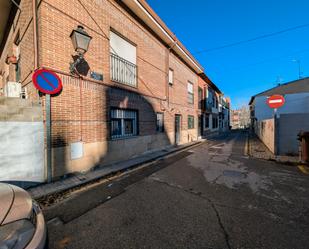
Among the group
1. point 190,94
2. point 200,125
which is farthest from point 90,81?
point 200,125

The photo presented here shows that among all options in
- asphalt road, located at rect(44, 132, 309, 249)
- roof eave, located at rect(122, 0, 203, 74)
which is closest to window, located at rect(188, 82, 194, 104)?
roof eave, located at rect(122, 0, 203, 74)

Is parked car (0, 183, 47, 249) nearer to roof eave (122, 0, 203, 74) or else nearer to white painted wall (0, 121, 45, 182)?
white painted wall (0, 121, 45, 182)

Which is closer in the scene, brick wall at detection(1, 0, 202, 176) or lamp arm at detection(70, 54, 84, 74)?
brick wall at detection(1, 0, 202, 176)

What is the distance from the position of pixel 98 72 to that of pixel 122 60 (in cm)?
170

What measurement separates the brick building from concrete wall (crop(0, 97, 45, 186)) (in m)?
0.32

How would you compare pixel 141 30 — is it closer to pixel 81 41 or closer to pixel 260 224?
pixel 81 41

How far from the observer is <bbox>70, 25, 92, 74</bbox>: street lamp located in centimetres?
458

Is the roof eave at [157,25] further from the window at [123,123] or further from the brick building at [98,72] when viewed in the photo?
the window at [123,123]

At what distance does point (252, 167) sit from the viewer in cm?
591

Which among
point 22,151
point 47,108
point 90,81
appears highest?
point 90,81

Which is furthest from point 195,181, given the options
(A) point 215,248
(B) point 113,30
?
(B) point 113,30

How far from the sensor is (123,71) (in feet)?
23.0

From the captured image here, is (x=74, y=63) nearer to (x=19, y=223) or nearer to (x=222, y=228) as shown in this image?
(x=19, y=223)

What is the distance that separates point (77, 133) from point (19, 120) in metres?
1.48
